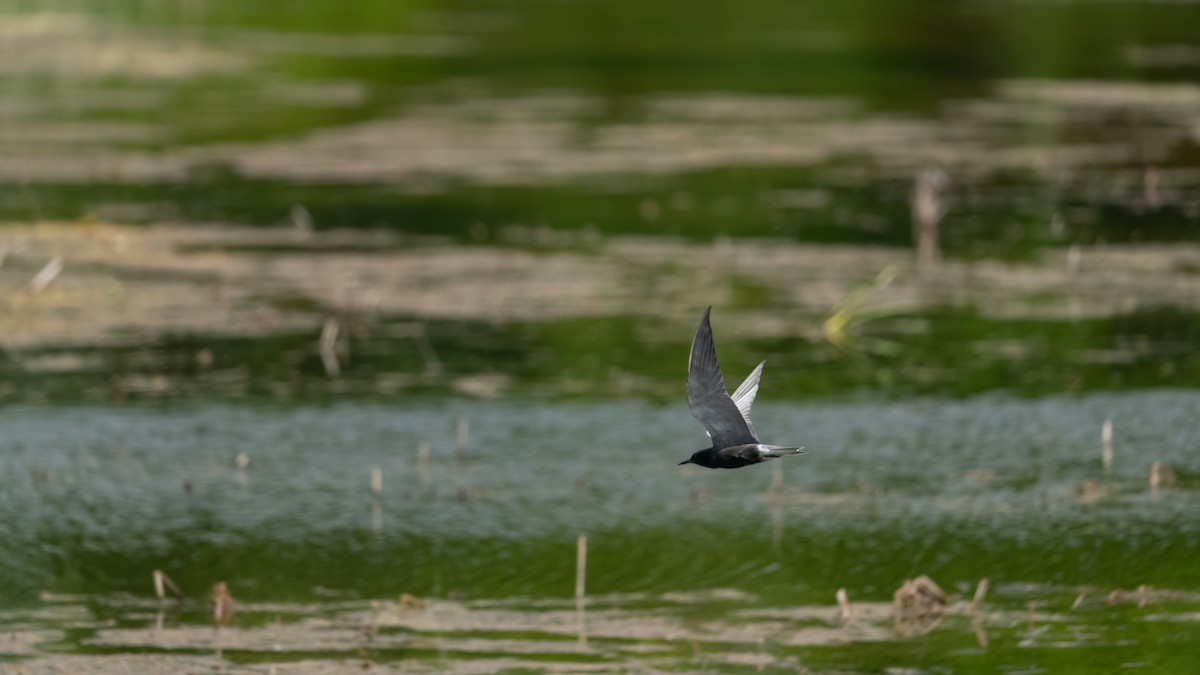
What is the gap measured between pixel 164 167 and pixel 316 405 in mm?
10014

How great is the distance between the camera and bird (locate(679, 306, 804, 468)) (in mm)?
7133

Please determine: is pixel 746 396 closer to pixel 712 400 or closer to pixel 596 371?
pixel 712 400

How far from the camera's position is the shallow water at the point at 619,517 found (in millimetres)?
10305

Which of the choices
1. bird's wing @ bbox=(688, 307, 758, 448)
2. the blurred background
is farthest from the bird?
the blurred background

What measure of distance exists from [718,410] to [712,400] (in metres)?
0.05

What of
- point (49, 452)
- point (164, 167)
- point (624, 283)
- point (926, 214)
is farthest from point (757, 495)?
point (164, 167)

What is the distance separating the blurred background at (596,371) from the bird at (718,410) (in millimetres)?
2361

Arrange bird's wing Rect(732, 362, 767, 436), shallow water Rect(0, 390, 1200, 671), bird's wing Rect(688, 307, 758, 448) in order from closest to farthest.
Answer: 1. bird's wing Rect(688, 307, 758, 448)
2. bird's wing Rect(732, 362, 767, 436)
3. shallow water Rect(0, 390, 1200, 671)

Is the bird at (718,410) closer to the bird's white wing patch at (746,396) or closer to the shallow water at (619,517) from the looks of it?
the bird's white wing patch at (746,396)

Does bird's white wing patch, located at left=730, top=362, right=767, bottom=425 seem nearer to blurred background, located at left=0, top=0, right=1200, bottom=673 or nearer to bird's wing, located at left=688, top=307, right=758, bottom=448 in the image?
bird's wing, located at left=688, top=307, right=758, bottom=448

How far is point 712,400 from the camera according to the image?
24.0 ft

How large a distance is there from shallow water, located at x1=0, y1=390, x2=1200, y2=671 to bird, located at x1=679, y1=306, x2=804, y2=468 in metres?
2.39

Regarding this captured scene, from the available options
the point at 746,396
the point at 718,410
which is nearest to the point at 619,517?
the point at 746,396

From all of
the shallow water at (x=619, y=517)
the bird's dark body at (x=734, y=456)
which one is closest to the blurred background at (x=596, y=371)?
the shallow water at (x=619, y=517)
